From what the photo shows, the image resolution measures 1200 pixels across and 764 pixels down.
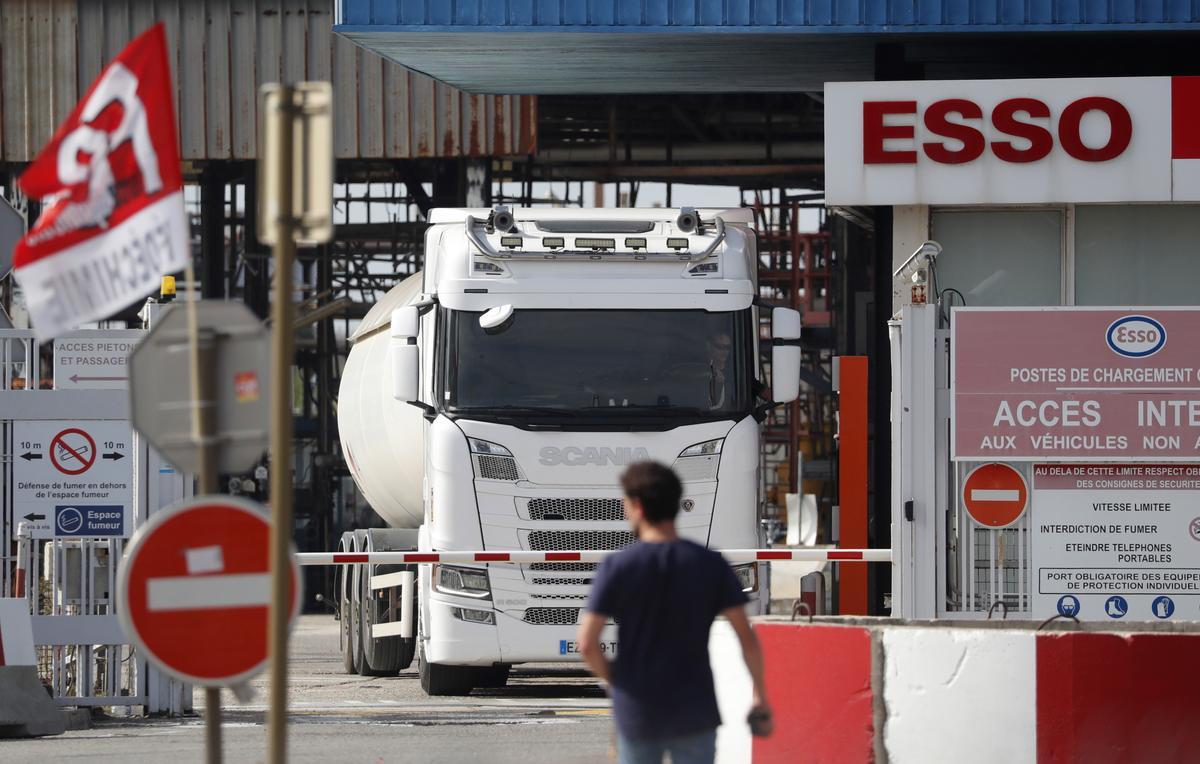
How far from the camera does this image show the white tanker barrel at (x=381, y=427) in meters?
17.6

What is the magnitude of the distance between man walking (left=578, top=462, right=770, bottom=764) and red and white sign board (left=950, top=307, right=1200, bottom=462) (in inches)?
248

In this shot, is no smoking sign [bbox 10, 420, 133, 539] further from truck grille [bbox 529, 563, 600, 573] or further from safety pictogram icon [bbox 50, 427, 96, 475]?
truck grille [bbox 529, 563, 600, 573]

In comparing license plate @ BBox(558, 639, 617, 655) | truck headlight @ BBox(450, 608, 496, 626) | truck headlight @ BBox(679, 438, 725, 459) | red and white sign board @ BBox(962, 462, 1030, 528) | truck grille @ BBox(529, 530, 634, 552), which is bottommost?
license plate @ BBox(558, 639, 617, 655)

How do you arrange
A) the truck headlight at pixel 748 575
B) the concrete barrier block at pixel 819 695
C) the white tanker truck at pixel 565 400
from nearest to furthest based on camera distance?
the concrete barrier block at pixel 819 695, the white tanker truck at pixel 565 400, the truck headlight at pixel 748 575

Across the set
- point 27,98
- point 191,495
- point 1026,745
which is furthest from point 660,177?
point 1026,745

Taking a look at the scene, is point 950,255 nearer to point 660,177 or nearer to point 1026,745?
point 1026,745

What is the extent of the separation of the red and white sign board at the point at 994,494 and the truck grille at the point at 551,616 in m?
3.14

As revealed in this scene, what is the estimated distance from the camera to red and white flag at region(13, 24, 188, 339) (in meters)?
6.85

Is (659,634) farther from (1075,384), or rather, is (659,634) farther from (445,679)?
(445,679)

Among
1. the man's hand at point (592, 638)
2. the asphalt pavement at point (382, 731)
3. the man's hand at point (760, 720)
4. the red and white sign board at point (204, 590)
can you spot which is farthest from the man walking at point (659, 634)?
the asphalt pavement at point (382, 731)

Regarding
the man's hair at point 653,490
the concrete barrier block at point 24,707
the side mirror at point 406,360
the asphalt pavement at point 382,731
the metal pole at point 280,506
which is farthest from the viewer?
the side mirror at point 406,360

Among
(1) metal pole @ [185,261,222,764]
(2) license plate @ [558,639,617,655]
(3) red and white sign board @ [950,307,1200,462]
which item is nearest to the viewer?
(1) metal pole @ [185,261,222,764]

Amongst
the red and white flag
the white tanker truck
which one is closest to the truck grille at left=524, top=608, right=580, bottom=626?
the white tanker truck

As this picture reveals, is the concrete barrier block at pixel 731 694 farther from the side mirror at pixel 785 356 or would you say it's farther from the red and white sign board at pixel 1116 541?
the side mirror at pixel 785 356
